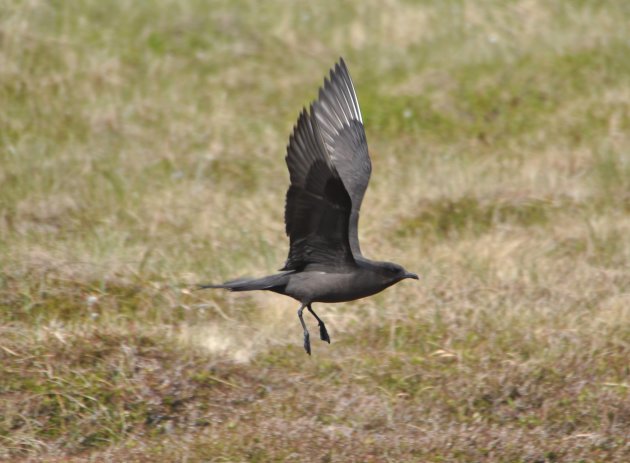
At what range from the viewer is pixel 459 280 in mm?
7137

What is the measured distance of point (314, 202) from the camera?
5.50 meters

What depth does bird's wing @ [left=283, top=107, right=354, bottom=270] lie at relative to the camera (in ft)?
17.6

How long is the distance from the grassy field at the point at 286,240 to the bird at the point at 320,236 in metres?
0.53

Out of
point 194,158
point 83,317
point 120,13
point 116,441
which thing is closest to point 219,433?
point 116,441

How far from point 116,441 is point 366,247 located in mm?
2870

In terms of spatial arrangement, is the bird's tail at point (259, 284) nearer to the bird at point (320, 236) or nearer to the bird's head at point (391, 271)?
the bird at point (320, 236)

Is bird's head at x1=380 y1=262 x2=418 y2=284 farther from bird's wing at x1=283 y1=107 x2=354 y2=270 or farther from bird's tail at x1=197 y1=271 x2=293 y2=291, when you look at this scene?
bird's tail at x1=197 y1=271 x2=293 y2=291

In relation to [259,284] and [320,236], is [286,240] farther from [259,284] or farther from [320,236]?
[320,236]

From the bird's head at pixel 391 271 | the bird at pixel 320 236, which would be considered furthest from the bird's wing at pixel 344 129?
the bird's head at pixel 391 271

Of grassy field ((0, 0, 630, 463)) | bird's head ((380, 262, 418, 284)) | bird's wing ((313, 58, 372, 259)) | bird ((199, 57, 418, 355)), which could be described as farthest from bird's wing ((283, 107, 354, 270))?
grassy field ((0, 0, 630, 463))

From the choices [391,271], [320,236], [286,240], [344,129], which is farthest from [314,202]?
[286,240]

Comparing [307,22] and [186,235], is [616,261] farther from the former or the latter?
[307,22]

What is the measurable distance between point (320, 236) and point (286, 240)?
2103 mm

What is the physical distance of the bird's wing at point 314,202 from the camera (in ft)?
17.6
